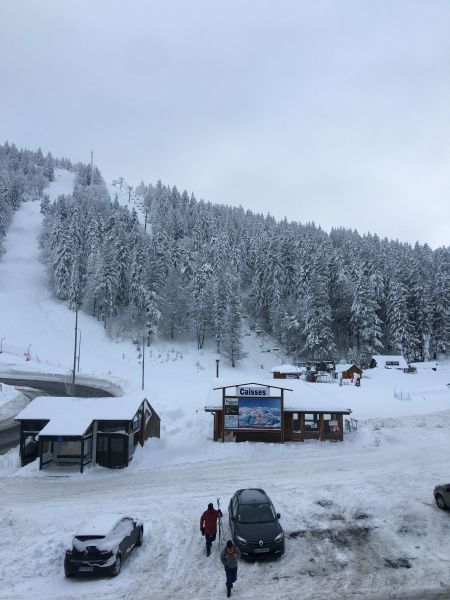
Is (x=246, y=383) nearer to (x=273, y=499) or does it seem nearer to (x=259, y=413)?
(x=259, y=413)

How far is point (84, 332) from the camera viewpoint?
74750 mm

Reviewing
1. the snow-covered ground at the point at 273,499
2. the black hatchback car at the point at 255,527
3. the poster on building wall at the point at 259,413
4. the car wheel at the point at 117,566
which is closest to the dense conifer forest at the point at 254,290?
the snow-covered ground at the point at 273,499

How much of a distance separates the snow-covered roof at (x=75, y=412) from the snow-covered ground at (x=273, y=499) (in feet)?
7.68

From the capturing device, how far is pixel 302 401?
30328 millimetres

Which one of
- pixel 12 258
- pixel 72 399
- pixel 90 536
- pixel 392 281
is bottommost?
pixel 90 536

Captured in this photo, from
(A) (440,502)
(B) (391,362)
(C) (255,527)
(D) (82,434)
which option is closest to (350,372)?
(B) (391,362)

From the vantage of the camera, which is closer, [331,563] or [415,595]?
[415,595]

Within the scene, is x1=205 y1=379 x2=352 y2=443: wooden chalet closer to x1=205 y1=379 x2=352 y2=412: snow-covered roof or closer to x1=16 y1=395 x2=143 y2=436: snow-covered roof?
x1=205 y1=379 x2=352 y2=412: snow-covered roof

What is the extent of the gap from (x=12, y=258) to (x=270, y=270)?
2429 inches

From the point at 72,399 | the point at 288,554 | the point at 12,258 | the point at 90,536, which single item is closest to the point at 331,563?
the point at 288,554

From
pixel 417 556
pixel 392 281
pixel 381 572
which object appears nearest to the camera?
pixel 381 572

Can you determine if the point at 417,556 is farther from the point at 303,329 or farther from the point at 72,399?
the point at 303,329

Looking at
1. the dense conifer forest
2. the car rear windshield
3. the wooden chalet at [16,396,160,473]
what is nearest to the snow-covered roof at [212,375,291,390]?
the wooden chalet at [16,396,160,473]

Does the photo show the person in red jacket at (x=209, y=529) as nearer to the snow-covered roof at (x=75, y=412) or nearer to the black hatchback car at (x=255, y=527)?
the black hatchback car at (x=255, y=527)
